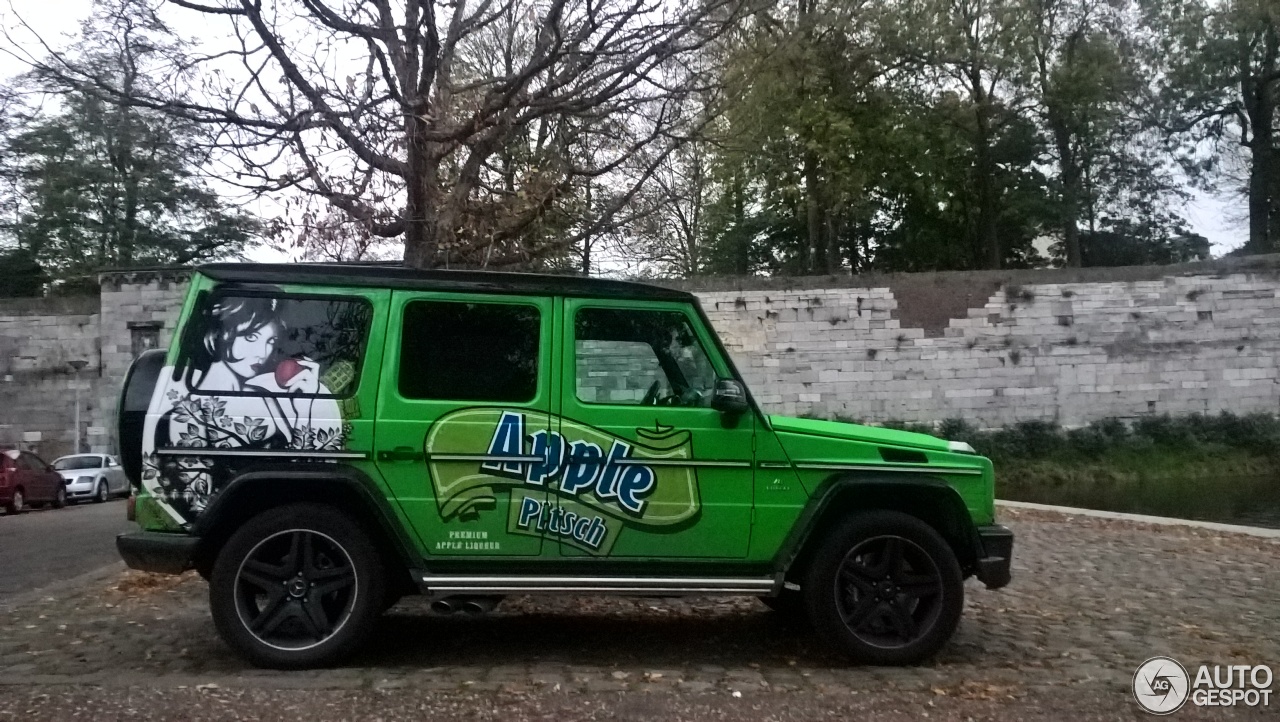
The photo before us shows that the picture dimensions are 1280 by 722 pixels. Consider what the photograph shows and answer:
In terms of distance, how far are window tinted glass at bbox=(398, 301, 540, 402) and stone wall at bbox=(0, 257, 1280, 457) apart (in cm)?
1511

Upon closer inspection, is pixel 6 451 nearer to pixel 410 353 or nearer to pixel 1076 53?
pixel 410 353

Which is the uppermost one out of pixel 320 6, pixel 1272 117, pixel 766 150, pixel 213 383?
pixel 1272 117

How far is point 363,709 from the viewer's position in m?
4.71

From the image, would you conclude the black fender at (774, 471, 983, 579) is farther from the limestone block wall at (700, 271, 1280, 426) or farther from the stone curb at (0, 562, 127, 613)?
the limestone block wall at (700, 271, 1280, 426)

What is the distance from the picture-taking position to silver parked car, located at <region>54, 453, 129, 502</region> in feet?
74.9

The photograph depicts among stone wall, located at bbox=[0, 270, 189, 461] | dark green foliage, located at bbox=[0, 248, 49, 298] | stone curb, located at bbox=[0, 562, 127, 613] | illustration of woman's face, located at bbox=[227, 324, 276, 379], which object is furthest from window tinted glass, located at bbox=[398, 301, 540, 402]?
dark green foliage, located at bbox=[0, 248, 49, 298]

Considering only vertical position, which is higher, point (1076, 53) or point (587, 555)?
point (1076, 53)

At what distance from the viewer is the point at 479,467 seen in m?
5.29

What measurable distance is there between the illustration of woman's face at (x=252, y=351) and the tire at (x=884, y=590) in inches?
120

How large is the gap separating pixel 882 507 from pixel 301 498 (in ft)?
10.2

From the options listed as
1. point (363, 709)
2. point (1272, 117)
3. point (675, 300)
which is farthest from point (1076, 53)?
point (363, 709)

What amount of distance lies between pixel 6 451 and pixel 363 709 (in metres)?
19.2

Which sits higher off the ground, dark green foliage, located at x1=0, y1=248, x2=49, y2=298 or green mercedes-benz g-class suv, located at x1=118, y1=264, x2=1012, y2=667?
dark green foliage, located at x1=0, y1=248, x2=49, y2=298

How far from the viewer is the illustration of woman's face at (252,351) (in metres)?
5.30
